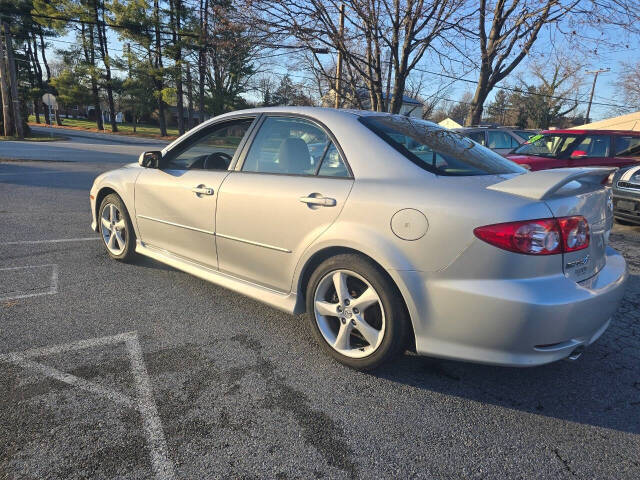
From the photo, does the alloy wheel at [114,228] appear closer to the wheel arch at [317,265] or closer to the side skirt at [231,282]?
the side skirt at [231,282]

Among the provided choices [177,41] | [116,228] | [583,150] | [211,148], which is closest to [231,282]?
[211,148]

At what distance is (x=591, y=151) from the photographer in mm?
7770

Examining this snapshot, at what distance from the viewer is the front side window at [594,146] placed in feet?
25.3

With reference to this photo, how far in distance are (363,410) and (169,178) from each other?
8.31ft

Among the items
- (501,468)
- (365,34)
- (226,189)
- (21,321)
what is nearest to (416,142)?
(226,189)

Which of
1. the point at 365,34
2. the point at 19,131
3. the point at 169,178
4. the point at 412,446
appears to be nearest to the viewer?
the point at 412,446

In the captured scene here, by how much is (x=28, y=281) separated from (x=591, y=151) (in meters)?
9.07

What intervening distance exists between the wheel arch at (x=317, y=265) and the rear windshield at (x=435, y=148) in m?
0.63

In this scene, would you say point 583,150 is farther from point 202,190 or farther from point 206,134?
point 202,190

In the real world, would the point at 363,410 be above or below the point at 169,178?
below

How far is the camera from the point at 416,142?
8.69 ft

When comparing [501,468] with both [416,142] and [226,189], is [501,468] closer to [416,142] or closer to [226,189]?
[416,142]

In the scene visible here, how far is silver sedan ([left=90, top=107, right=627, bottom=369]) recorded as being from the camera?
1951 millimetres

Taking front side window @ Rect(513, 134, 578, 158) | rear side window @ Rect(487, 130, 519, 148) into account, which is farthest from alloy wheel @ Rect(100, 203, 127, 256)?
rear side window @ Rect(487, 130, 519, 148)
